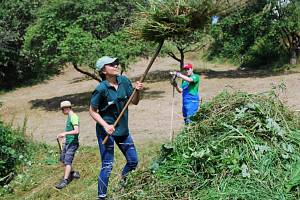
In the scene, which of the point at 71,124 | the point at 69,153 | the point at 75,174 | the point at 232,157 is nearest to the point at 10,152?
the point at 75,174

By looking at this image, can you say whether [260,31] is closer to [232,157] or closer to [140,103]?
[140,103]

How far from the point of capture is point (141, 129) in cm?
1145

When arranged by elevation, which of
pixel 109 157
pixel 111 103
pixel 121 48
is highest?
pixel 121 48

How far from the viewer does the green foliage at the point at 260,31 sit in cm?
2019

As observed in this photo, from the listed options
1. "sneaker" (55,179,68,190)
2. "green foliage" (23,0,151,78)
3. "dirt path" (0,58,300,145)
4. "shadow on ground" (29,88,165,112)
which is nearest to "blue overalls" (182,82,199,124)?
"dirt path" (0,58,300,145)

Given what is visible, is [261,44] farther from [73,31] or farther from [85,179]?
[85,179]

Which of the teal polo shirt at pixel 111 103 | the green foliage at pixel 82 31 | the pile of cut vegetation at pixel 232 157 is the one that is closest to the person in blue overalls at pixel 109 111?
the teal polo shirt at pixel 111 103

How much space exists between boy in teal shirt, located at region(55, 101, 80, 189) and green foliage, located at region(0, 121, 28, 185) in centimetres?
160

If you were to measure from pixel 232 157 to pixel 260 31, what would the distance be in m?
18.1

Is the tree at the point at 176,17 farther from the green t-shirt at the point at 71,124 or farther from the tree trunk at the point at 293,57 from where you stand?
the tree trunk at the point at 293,57

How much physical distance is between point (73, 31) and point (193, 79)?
910 cm

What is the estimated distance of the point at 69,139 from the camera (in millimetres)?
6828

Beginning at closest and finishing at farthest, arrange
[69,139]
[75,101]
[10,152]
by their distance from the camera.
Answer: [69,139], [10,152], [75,101]

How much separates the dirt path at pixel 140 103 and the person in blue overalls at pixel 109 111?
3609mm
